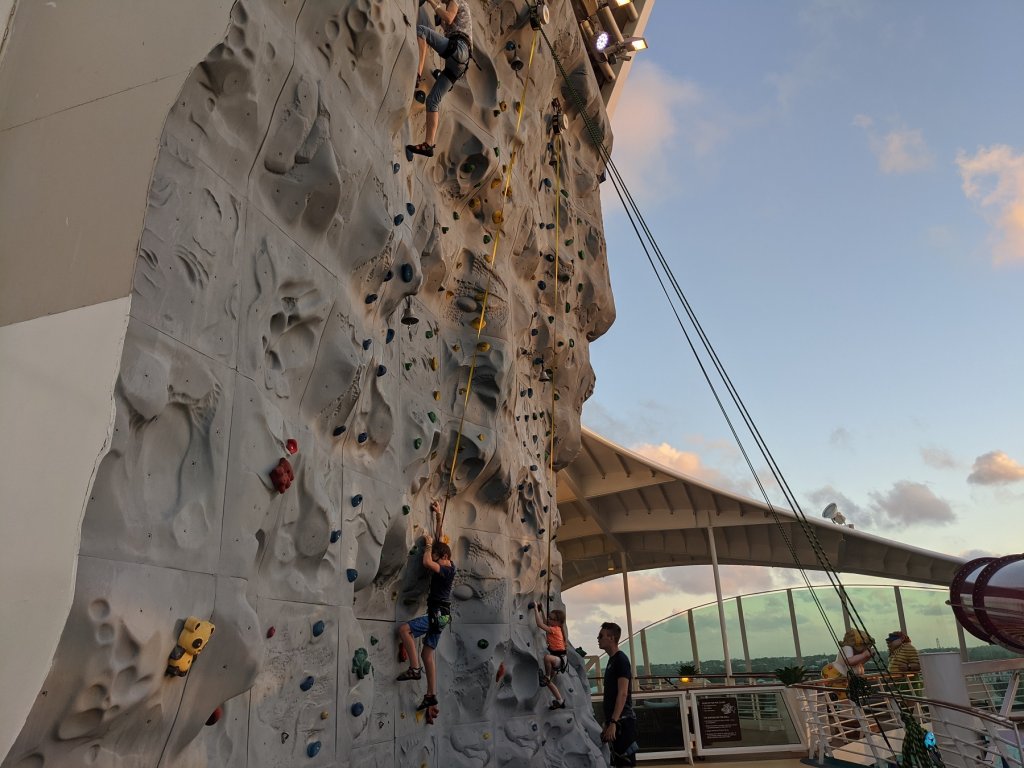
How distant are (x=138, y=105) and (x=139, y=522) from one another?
140 cm

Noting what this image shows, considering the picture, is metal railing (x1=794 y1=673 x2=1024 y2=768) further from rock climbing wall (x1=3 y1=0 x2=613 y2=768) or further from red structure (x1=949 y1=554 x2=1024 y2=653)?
rock climbing wall (x1=3 y1=0 x2=613 y2=768)

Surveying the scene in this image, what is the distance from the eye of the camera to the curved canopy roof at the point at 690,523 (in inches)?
675

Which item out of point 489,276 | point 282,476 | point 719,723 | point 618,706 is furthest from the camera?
point 719,723

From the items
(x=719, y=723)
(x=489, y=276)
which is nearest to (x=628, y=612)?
(x=719, y=723)

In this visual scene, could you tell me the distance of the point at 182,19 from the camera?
279 centimetres

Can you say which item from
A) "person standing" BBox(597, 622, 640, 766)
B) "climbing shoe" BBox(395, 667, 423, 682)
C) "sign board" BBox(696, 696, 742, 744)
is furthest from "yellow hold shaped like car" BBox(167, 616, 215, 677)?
"sign board" BBox(696, 696, 742, 744)

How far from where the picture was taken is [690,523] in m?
17.8

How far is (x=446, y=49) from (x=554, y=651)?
5.14m

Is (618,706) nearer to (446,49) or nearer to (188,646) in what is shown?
(188,646)

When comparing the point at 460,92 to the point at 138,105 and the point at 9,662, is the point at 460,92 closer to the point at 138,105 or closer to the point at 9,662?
the point at 138,105

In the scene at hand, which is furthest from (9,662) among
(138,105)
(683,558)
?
(683,558)

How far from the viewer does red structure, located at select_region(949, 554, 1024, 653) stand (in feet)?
20.6

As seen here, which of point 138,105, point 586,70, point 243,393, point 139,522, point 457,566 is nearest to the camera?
point 139,522

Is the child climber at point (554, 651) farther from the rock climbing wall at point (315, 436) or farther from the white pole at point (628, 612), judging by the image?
the white pole at point (628, 612)
